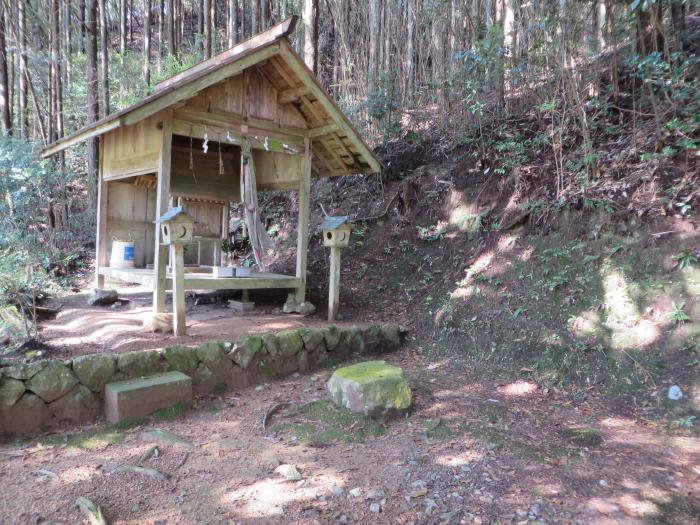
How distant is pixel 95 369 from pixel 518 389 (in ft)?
13.3

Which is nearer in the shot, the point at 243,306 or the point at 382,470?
the point at 382,470

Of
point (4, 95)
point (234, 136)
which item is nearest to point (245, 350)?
point (234, 136)

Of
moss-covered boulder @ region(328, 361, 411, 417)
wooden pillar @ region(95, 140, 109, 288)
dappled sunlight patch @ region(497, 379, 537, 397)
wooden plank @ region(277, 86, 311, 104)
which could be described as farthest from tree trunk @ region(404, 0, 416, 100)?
moss-covered boulder @ region(328, 361, 411, 417)

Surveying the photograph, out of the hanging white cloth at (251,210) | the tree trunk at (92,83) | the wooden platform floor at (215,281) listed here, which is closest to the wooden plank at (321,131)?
the hanging white cloth at (251,210)

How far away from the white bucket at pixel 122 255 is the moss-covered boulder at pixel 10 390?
4.52m

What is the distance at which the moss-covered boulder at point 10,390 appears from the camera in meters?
3.29

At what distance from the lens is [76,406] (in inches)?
142

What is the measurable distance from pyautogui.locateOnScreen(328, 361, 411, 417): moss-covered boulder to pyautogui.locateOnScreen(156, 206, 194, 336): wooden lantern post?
80.9 inches

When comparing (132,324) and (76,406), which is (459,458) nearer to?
(76,406)

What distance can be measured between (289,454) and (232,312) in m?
3.65

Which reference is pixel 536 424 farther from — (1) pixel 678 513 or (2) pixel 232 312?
(2) pixel 232 312

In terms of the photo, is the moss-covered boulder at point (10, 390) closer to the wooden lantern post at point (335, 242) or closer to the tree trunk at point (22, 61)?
the wooden lantern post at point (335, 242)

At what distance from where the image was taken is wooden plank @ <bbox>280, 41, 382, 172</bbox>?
5652 mm

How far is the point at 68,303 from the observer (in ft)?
23.4
